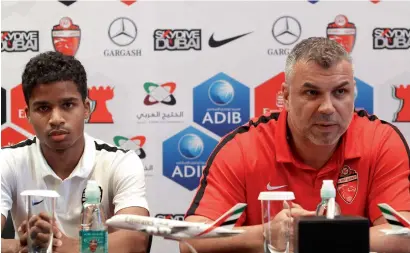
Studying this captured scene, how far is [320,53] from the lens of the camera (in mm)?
2047

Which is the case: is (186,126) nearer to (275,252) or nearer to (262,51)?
(262,51)

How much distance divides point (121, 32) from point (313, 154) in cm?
134

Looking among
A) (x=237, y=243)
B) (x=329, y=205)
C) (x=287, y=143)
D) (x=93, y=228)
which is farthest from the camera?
(x=287, y=143)

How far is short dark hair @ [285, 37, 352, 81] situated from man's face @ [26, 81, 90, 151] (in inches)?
30.2

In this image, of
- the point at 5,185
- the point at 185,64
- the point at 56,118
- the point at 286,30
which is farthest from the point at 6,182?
the point at 286,30

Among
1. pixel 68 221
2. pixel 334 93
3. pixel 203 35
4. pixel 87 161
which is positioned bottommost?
pixel 68 221

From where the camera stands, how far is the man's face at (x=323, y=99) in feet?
6.60

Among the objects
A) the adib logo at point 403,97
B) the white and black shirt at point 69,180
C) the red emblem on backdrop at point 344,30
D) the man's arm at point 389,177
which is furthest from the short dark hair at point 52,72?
the adib logo at point 403,97

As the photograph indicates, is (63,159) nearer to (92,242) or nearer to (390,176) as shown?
(92,242)

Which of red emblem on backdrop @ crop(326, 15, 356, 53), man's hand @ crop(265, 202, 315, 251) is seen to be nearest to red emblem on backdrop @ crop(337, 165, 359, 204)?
man's hand @ crop(265, 202, 315, 251)

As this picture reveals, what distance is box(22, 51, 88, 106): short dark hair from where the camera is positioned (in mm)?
2279

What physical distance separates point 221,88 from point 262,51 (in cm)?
26

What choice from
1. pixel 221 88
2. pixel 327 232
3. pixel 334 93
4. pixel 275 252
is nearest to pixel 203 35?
pixel 221 88

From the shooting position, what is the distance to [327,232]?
4.45 feet
